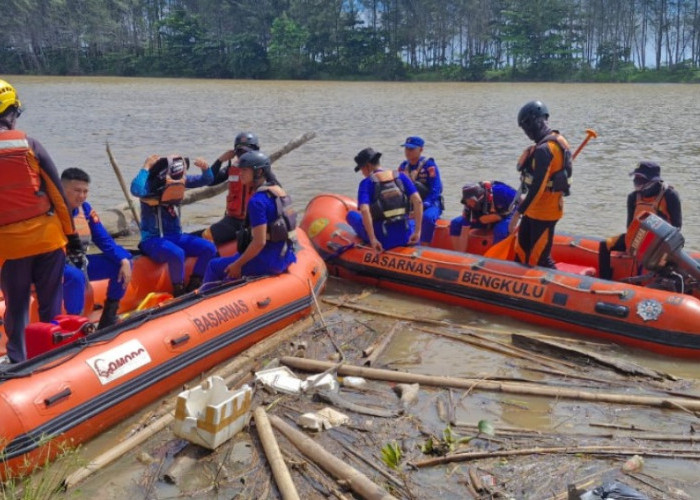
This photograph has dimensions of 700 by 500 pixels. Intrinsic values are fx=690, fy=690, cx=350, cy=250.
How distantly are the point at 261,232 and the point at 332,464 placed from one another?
7.01ft

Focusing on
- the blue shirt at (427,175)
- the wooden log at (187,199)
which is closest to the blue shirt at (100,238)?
the blue shirt at (427,175)

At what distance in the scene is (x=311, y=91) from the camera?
37.4 meters

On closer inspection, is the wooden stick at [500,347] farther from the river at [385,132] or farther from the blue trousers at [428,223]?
the river at [385,132]

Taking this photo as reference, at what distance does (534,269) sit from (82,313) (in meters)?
3.45

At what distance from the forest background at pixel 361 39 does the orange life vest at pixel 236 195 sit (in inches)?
1688

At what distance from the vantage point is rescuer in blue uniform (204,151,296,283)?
4.91m

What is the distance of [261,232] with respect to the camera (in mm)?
4980

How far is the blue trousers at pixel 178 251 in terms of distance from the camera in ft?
17.4

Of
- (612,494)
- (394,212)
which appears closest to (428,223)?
(394,212)

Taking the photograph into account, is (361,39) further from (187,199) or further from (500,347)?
(500,347)

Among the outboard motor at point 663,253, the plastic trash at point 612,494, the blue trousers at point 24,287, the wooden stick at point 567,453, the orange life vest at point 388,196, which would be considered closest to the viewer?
the plastic trash at point 612,494

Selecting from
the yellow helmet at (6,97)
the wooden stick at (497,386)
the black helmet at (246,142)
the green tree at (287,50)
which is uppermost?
the green tree at (287,50)

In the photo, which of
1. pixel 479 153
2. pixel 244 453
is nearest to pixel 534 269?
pixel 244 453

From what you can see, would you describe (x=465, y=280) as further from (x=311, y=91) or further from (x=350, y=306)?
(x=311, y=91)
